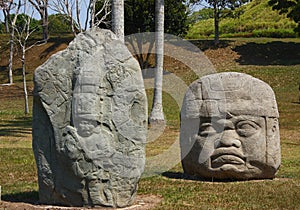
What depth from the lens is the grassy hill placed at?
2047 inches

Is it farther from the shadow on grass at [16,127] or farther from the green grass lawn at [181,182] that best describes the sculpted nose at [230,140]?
the shadow on grass at [16,127]

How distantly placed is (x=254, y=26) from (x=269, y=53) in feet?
53.6

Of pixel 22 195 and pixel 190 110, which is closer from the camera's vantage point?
pixel 22 195

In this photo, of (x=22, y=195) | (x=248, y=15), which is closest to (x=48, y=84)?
(x=22, y=195)

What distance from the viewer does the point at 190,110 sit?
10.3 meters

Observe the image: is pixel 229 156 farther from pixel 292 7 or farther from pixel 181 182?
pixel 292 7

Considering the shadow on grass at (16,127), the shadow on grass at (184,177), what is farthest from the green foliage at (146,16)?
the shadow on grass at (184,177)

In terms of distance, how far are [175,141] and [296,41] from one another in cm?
3104

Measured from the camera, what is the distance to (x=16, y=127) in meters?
21.0

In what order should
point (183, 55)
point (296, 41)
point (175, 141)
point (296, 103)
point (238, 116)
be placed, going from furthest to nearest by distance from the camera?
1. point (296, 41)
2. point (183, 55)
3. point (296, 103)
4. point (175, 141)
5. point (238, 116)

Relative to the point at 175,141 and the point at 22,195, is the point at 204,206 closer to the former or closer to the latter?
the point at 22,195

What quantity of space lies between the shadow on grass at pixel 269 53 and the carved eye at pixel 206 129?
94.3ft

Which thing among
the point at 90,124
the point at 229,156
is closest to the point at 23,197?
the point at 90,124

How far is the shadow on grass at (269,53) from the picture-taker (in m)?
38.9
